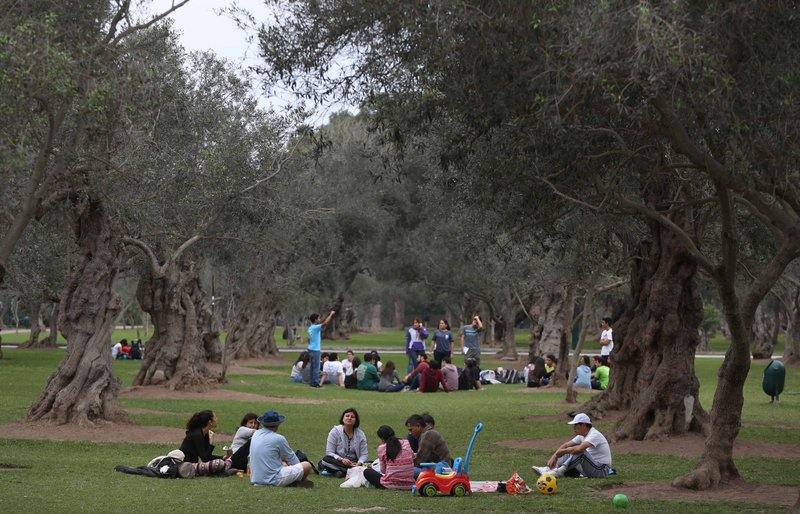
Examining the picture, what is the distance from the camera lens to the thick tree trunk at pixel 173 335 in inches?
1118

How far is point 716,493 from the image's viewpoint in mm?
12492

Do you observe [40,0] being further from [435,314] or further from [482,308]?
[435,314]

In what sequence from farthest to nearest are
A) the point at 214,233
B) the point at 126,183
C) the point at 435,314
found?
the point at 435,314, the point at 214,233, the point at 126,183

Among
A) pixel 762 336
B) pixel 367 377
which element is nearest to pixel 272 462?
pixel 367 377

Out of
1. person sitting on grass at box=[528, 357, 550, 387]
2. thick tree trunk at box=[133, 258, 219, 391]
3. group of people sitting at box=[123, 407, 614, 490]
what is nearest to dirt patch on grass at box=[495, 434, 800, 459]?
group of people sitting at box=[123, 407, 614, 490]

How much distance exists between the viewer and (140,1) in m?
15.2

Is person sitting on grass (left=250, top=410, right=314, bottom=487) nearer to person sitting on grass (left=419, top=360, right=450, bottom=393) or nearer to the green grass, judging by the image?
the green grass

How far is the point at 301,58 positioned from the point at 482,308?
5707cm

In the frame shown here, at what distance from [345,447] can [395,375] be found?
1757 cm

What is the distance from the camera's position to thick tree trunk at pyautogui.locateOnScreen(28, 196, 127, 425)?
19.1 meters

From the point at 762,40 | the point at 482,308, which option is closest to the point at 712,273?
the point at 762,40

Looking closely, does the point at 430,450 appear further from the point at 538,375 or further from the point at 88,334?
the point at 538,375

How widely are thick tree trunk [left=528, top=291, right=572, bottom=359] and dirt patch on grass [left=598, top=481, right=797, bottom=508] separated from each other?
26.4m

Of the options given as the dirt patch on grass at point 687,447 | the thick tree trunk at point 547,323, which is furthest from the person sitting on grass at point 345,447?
the thick tree trunk at point 547,323
